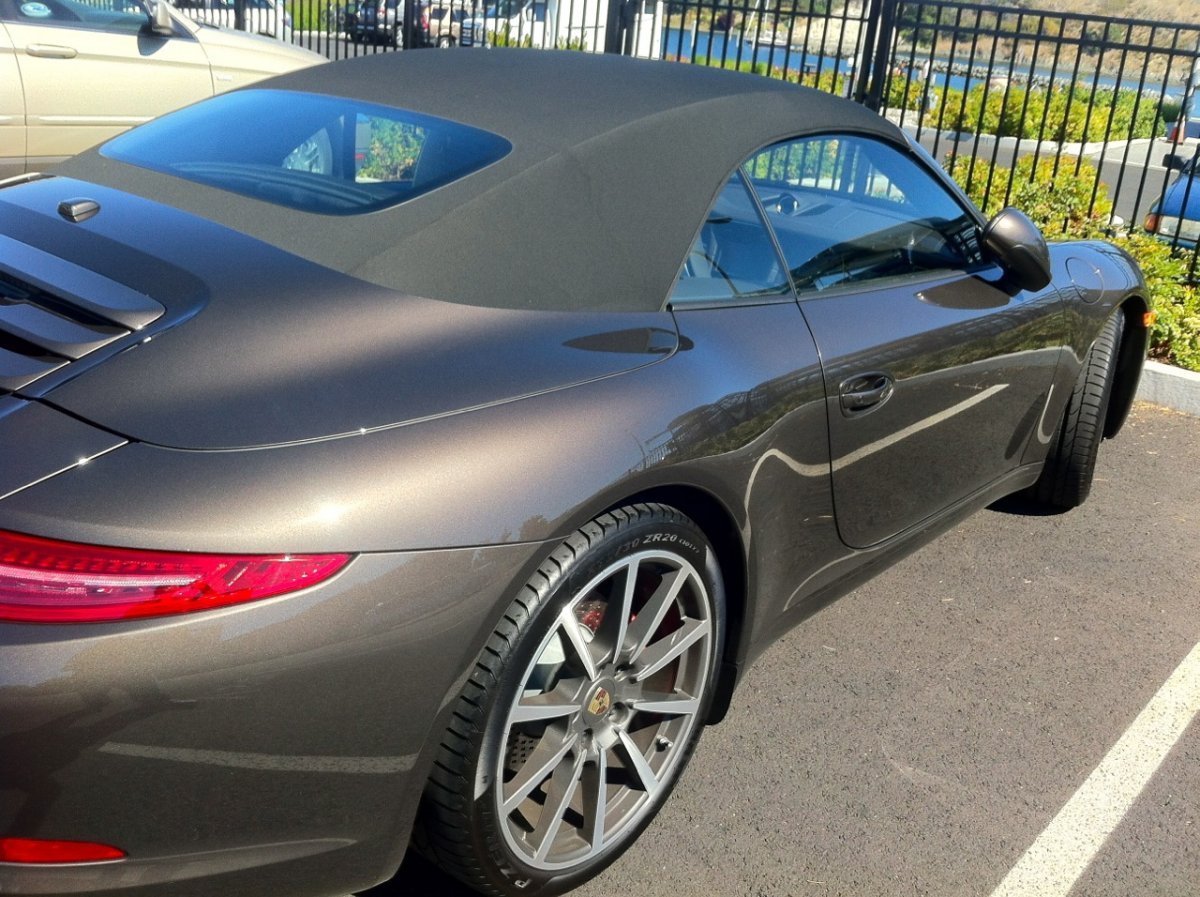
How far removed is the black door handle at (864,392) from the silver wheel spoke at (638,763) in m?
0.92

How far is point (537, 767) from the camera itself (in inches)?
92.3

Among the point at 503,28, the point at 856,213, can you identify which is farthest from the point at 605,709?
the point at 503,28

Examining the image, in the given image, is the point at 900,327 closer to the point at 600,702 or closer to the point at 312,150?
the point at 600,702

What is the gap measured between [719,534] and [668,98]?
1.09 meters

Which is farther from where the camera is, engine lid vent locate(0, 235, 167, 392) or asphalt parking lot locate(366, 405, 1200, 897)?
asphalt parking lot locate(366, 405, 1200, 897)

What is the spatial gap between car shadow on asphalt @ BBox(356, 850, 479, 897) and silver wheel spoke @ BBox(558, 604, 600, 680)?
1.66 feet

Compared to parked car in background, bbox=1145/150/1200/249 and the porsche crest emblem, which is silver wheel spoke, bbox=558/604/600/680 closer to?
the porsche crest emblem

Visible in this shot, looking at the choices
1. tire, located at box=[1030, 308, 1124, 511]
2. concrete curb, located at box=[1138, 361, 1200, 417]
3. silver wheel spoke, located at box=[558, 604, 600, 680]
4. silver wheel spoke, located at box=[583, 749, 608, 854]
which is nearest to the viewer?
silver wheel spoke, located at box=[558, 604, 600, 680]

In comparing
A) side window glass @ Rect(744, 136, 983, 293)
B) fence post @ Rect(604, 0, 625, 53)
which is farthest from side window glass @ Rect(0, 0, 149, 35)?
side window glass @ Rect(744, 136, 983, 293)

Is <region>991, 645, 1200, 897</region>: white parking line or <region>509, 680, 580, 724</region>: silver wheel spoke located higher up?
<region>509, 680, 580, 724</region>: silver wheel spoke

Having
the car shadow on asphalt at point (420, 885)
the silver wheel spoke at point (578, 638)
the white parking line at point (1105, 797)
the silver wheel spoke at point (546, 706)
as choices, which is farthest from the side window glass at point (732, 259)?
the white parking line at point (1105, 797)

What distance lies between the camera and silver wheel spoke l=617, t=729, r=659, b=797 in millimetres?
2557

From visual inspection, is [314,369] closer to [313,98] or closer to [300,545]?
Answer: [300,545]

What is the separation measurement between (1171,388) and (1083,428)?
206cm
